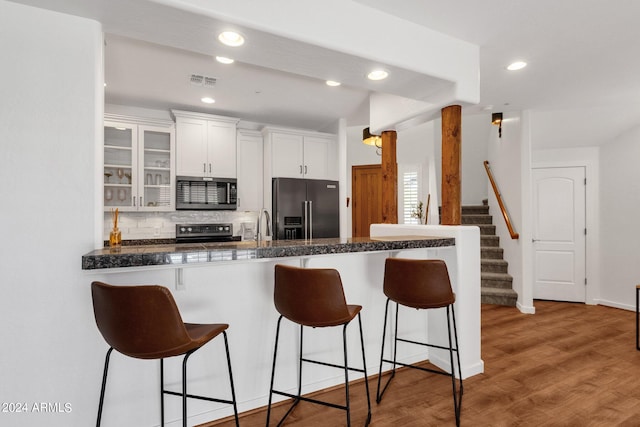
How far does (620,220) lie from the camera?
4656 mm

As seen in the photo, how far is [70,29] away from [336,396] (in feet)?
8.79

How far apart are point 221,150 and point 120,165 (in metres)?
1.19

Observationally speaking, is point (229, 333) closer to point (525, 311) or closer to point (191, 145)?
point (191, 145)

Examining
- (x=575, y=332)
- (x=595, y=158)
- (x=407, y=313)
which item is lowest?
(x=575, y=332)

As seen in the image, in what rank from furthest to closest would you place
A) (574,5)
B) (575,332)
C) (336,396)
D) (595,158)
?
(595,158) < (575,332) < (336,396) < (574,5)

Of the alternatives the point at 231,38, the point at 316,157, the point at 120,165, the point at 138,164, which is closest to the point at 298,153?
the point at 316,157

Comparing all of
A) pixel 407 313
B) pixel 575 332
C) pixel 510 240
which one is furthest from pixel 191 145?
pixel 575 332

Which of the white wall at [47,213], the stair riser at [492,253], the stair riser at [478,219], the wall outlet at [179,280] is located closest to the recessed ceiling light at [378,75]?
the white wall at [47,213]

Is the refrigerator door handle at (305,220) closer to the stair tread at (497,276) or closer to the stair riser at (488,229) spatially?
the stair tread at (497,276)

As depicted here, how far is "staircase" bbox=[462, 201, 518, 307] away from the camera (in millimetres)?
4770

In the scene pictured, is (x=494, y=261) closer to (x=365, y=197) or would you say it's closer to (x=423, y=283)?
(x=365, y=197)

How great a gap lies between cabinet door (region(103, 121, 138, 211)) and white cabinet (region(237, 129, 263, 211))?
1274 millimetres

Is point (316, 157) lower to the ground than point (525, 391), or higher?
higher

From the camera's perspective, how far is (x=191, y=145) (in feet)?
14.2
